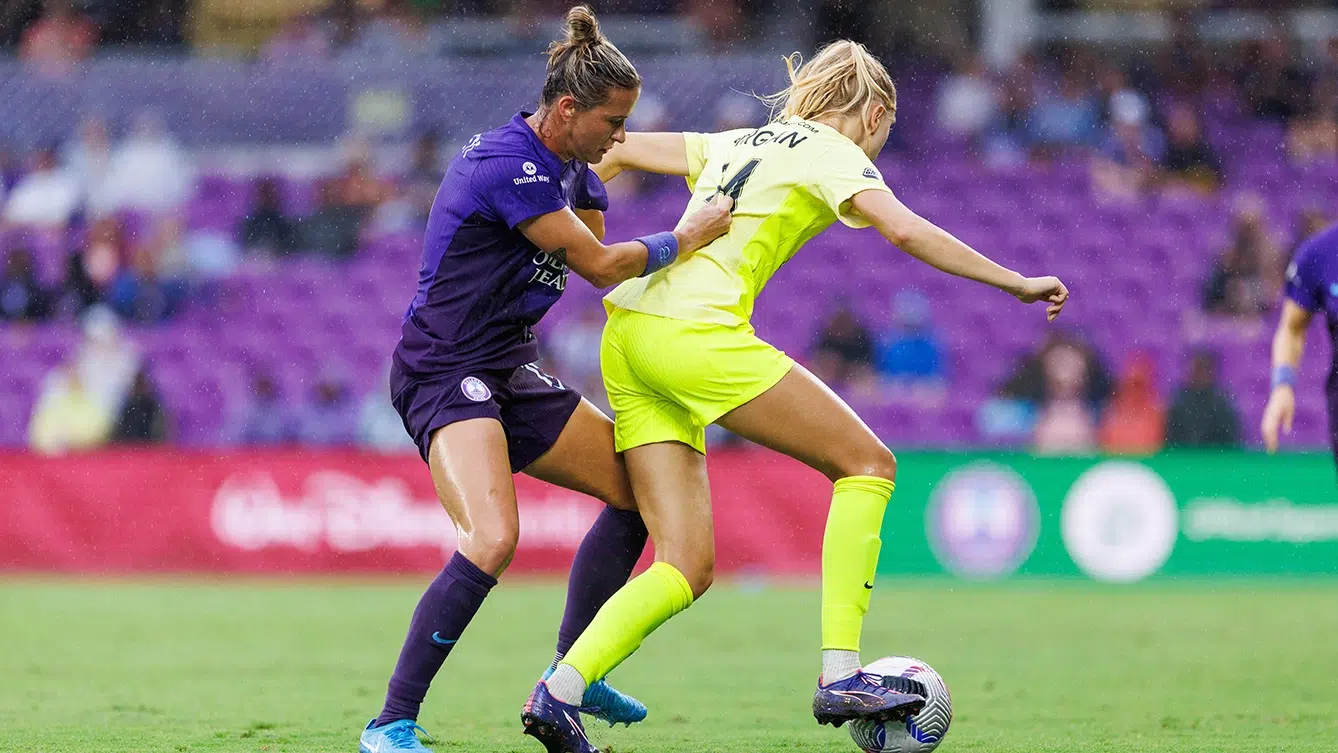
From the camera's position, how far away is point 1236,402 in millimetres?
13641

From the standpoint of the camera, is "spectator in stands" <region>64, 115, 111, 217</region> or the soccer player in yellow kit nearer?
the soccer player in yellow kit

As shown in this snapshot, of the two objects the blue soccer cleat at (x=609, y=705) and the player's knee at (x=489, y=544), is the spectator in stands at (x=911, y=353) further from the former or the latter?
the player's knee at (x=489, y=544)

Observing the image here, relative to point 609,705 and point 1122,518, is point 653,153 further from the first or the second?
Answer: point 1122,518

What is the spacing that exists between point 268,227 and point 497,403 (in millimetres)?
11033

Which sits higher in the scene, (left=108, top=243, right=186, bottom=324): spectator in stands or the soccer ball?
(left=108, top=243, right=186, bottom=324): spectator in stands

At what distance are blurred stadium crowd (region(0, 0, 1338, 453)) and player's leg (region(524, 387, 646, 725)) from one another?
26.9 feet

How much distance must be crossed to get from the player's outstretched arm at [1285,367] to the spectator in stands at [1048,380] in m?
6.18

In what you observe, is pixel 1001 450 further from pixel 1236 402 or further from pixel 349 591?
pixel 349 591

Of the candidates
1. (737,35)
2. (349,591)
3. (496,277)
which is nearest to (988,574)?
(349,591)

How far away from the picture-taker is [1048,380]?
43.4 feet

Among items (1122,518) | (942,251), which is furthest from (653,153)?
(1122,518)

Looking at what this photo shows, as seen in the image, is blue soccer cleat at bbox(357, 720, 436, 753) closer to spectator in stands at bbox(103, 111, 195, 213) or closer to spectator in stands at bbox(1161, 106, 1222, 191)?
spectator in stands at bbox(103, 111, 195, 213)

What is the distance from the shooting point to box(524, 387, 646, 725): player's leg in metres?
5.22

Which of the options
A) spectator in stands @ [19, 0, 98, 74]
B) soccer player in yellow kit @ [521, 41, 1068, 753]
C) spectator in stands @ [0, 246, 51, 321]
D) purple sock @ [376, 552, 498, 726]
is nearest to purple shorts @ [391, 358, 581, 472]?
soccer player in yellow kit @ [521, 41, 1068, 753]
